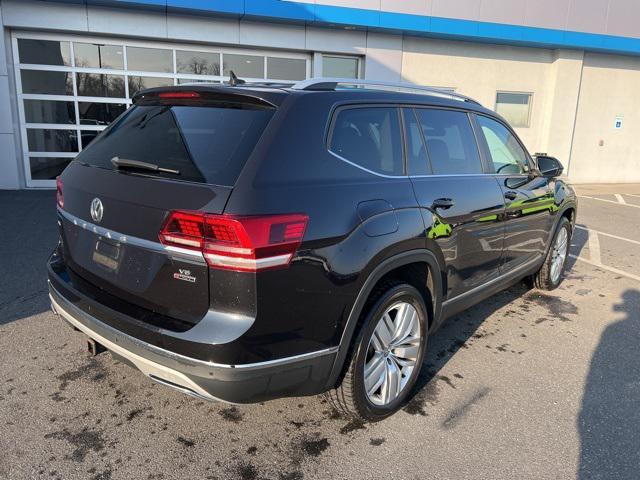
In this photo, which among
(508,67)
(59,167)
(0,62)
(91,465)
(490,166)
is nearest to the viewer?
(91,465)

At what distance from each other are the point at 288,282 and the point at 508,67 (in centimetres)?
1423

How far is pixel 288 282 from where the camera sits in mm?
2203

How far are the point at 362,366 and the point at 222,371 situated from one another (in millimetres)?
851

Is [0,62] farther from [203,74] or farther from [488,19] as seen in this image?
[488,19]

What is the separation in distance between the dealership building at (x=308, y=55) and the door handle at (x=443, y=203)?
30.1 feet

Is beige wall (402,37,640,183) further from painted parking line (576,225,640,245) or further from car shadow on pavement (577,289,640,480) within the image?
car shadow on pavement (577,289,640,480)

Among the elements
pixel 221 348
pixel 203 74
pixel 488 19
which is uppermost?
pixel 488 19

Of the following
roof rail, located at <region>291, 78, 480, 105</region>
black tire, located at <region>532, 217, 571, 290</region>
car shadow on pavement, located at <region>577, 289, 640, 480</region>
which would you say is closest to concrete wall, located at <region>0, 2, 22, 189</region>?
roof rail, located at <region>291, 78, 480, 105</region>

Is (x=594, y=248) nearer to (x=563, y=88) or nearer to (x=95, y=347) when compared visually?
(x=95, y=347)

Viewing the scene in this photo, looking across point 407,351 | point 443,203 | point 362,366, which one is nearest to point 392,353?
point 407,351

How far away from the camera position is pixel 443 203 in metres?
3.14

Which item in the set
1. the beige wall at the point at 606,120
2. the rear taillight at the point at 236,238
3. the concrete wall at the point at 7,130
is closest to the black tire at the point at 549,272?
the rear taillight at the point at 236,238

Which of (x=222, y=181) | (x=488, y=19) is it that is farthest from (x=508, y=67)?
(x=222, y=181)

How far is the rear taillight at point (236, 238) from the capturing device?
207 centimetres
